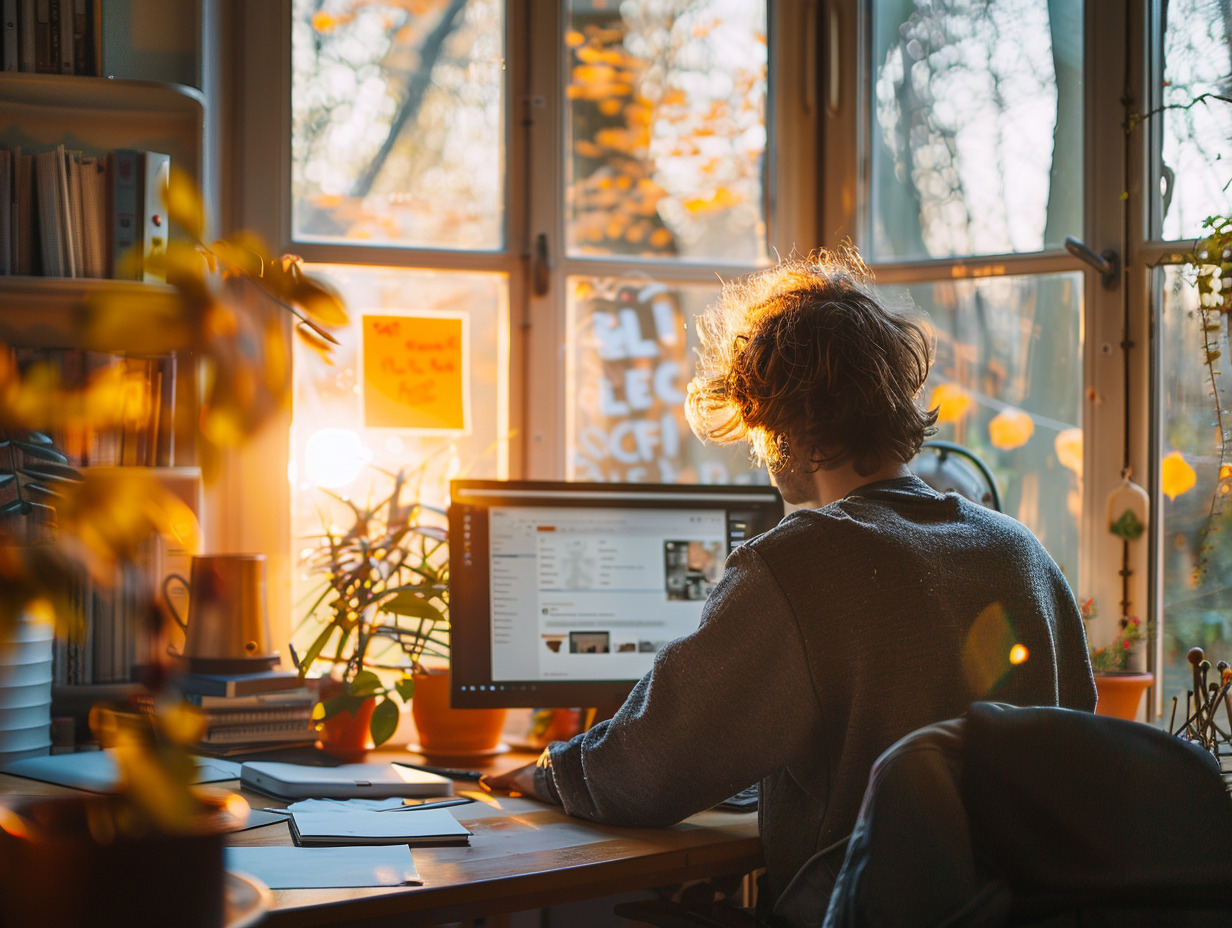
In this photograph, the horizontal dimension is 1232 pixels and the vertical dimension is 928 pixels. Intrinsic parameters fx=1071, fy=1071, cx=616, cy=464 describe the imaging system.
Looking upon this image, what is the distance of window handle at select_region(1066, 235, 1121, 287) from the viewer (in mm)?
2123

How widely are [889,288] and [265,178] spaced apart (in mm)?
1361

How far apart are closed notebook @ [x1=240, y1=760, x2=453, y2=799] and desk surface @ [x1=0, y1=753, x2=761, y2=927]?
0.10 feet

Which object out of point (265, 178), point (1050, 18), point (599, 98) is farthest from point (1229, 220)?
point (265, 178)

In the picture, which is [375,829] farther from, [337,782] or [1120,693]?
[1120,693]

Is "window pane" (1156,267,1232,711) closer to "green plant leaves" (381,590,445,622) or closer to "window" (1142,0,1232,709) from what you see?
"window" (1142,0,1232,709)

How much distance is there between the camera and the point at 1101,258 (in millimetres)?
2148

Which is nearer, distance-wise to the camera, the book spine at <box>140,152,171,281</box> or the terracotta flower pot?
the terracotta flower pot

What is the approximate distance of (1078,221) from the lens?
221 cm

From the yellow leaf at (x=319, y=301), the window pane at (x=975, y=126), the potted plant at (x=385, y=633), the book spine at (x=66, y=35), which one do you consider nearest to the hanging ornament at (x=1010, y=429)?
the window pane at (x=975, y=126)

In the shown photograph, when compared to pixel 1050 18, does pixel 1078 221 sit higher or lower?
lower

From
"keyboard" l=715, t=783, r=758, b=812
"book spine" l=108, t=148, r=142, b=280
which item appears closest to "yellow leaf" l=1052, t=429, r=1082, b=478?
"keyboard" l=715, t=783, r=758, b=812

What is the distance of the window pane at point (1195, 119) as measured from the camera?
6.80ft

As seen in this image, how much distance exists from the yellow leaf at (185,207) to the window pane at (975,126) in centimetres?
211

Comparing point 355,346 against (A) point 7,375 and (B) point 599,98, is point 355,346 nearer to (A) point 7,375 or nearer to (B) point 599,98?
(B) point 599,98
